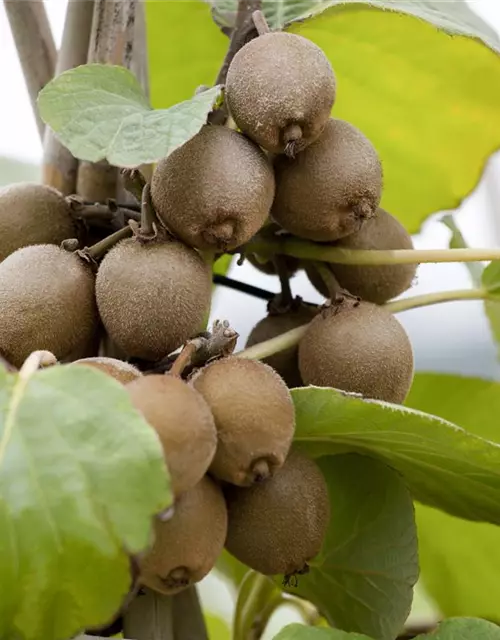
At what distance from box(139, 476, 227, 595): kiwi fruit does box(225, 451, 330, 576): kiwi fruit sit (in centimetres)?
3

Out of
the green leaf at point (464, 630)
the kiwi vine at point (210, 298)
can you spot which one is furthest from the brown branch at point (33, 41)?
the green leaf at point (464, 630)

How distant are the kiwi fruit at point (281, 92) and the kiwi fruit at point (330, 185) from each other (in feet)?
0.05

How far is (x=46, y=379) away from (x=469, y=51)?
1.25 ft

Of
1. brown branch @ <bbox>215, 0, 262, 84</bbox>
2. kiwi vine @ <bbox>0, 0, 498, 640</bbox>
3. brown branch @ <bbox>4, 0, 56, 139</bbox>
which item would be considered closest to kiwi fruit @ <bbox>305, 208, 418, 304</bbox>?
kiwi vine @ <bbox>0, 0, 498, 640</bbox>

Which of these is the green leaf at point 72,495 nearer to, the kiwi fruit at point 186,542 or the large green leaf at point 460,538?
the kiwi fruit at point 186,542

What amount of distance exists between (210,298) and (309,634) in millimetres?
160

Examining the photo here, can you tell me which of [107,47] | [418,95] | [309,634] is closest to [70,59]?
[107,47]

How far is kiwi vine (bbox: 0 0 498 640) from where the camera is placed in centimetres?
34

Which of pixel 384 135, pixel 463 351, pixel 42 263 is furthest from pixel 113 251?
pixel 463 351

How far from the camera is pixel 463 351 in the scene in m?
1.67

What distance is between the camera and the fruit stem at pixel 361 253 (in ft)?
1.45

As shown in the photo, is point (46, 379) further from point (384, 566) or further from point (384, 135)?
point (384, 135)

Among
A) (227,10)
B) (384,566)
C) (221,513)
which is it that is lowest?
(384,566)

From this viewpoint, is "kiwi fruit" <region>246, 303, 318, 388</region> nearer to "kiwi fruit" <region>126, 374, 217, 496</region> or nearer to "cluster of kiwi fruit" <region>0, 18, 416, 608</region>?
"cluster of kiwi fruit" <region>0, 18, 416, 608</region>
